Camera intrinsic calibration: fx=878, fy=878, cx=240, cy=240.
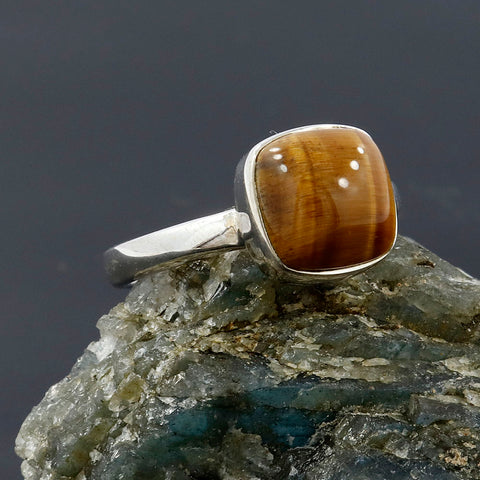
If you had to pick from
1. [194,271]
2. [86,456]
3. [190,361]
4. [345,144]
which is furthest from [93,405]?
[345,144]

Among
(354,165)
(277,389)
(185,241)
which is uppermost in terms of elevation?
(354,165)

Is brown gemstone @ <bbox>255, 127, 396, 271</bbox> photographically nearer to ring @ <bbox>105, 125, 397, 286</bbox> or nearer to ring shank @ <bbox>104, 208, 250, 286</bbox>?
ring @ <bbox>105, 125, 397, 286</bbox>

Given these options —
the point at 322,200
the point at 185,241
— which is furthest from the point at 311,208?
the point at 185,241

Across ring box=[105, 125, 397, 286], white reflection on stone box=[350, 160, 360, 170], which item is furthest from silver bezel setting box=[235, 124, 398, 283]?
white reflection on stone box=[350, 160, 360, 170]

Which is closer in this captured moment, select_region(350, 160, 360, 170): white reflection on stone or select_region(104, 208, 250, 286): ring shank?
select_region(350, 160, 360, 170): white reflection on stone

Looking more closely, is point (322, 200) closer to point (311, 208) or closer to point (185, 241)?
point (311, 208)

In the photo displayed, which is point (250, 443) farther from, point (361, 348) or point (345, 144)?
point (345, 144)


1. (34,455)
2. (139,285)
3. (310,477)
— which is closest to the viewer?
(310,477)
